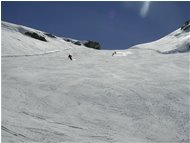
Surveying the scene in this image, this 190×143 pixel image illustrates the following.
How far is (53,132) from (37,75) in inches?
370

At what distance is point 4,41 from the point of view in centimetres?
3619

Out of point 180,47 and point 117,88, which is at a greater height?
point 180,47

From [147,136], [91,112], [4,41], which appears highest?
[4,41]

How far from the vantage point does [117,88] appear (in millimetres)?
17000

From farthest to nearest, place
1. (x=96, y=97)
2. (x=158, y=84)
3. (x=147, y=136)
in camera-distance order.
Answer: (x=158, y=84) → (x=96, y=97) → (x=147, y=136)

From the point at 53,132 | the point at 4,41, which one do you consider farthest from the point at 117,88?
the point at 4,41

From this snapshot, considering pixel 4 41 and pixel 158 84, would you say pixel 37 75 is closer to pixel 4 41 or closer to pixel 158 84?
pixel 158 84

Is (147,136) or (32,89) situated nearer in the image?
(147,136)

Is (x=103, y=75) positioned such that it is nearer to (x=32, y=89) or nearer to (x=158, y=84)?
(x=158, y=84)

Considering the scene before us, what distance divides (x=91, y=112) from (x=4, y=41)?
1006 inches

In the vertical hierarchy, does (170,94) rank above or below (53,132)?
above

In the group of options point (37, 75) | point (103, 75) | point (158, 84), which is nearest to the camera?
point (158, 84)

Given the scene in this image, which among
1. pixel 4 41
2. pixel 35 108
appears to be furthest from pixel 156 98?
pixel 4 41

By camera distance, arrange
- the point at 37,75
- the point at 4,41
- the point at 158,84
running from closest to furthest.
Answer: the point at 158,84 → the point at 37,75 → the point at 4,41
